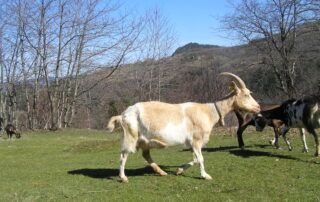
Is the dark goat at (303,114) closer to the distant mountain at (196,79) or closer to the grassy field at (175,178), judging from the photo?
the grassy field at (175,178)

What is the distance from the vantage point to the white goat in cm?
1251

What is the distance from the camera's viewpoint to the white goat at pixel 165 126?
1251 centimetres

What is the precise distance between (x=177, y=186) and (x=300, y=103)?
19.7 ft

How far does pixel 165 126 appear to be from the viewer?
1259 cm

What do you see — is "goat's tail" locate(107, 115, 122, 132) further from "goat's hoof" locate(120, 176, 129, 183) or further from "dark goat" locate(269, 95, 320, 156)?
"dark goat" locate(269, 95, 320, 156)

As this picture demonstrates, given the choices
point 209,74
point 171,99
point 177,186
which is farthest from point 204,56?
point 177,186

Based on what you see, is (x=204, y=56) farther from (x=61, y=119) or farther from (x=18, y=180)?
(x=18, y=180)

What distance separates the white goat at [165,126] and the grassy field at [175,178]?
0.75 meters

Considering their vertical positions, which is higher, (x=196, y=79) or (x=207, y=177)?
(x=196, y=79)

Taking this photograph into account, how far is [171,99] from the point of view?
194ft

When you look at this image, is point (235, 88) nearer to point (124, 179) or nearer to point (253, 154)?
point (253, 154)

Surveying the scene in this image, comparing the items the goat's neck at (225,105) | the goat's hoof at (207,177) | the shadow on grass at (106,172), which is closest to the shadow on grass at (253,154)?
the goat's neck at (225,105)

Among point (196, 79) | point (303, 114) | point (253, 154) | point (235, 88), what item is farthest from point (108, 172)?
point (196, 79)

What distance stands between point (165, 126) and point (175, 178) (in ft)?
4.38
